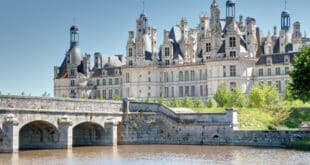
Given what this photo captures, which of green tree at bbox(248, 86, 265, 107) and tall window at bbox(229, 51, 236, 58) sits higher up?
tall window at bbox(229, 51, 236, 58)

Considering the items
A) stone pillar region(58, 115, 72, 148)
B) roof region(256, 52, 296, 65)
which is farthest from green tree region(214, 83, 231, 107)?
stone pillar region(58, 115, 72, 148)

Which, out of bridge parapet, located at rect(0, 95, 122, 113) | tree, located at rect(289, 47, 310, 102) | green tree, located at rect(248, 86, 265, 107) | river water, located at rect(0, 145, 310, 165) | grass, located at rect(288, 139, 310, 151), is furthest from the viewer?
green tree, located at rect(248, 86, 265, 107)

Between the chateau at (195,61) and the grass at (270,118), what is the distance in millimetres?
19362

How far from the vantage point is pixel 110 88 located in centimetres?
8881

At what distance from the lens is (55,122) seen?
4378 centimetres

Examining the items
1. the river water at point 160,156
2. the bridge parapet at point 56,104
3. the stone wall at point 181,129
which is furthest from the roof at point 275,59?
the river water at point 160,156

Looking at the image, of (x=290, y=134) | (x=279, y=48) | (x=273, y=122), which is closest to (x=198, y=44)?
(x=279, y=48)

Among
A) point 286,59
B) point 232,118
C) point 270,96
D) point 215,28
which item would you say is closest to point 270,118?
point 232,118

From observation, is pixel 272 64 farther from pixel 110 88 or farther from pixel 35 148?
pixel 35 148

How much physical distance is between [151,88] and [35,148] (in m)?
37.4

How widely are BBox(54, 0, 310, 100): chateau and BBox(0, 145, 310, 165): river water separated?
30.6 m

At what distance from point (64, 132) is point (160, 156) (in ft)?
28.3

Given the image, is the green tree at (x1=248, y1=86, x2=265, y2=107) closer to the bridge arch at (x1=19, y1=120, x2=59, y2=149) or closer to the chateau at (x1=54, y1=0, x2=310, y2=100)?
the chateau at (x1=54, y1=0, x2=310, y2=100)

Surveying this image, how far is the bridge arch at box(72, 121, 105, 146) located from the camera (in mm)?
48594
